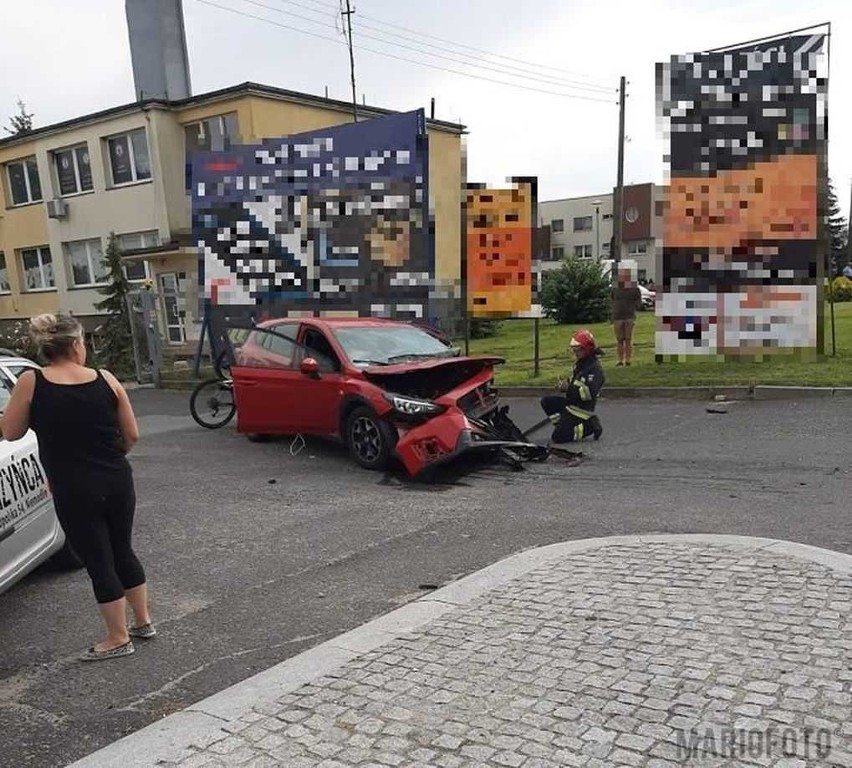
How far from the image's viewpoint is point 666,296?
45.9ft

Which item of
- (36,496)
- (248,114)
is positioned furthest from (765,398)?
(248,114)

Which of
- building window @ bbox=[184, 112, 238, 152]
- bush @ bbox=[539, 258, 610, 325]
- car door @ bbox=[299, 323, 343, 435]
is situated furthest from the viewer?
bush @ bbox=[539, 258, 610, 325]

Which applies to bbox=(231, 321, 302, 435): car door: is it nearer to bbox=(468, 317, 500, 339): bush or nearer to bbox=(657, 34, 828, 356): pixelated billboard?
bbox=(657, 34, 828, 356): pixelated billboard

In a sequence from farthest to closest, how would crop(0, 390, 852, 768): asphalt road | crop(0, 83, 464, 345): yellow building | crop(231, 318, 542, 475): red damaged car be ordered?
crop(0, 83, 464, 345): yellow building → crop(231, 318, 542, 475): red damaged car → crop(0, 390, 852, 768): asphalt road

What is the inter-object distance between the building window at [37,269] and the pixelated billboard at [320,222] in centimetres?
1458

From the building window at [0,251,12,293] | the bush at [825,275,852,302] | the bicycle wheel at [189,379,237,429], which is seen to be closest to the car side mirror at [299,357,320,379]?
the bicycle wheel at [189,379,237,429]

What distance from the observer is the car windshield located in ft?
30.1

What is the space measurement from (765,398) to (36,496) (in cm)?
949

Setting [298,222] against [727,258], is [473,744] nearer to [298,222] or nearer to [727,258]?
[727,258]

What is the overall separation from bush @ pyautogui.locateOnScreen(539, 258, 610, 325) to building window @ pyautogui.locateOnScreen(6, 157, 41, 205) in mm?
18910

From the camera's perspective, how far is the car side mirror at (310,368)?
29.9 ft

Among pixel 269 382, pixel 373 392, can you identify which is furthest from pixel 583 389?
pixel 269 382

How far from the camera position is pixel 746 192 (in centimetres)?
1321

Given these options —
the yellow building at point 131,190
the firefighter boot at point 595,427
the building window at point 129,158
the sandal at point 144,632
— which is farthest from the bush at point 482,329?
the sandal at point 144,632
